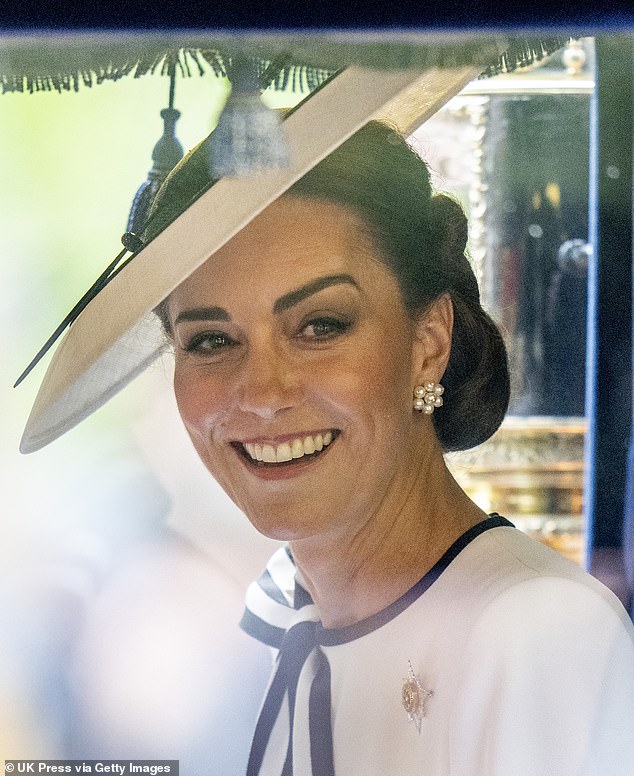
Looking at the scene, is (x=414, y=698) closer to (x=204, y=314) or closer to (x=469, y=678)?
(x=469, y=678)

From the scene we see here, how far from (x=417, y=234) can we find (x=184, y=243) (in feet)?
0.66

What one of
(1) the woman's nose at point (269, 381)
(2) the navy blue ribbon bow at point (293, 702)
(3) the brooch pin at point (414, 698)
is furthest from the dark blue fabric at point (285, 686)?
(1) the woman's nose at point (269, 381)

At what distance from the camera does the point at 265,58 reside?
900mm

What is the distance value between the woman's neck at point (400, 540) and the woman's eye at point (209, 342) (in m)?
0.20

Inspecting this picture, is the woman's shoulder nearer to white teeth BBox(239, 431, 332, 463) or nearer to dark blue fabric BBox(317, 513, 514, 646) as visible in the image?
dark blue fabric BBox(317, 513, 514, 646)

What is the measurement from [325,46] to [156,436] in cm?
37

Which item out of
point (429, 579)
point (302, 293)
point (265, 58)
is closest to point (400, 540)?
point (429, 579)

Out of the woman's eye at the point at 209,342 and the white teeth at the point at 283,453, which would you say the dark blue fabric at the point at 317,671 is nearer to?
the white teeth at the point at 283,453

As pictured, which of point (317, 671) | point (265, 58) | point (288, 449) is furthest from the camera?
point (317, 671)

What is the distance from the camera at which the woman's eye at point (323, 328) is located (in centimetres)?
95

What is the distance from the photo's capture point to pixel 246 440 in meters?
1.00

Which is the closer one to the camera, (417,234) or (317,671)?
(417,234)

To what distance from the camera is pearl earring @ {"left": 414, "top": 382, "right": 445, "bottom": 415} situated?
1015 mm

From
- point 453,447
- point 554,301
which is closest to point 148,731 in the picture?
point 453,447
